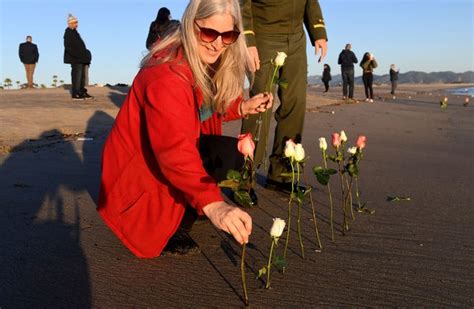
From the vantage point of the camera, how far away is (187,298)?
2.02 metres

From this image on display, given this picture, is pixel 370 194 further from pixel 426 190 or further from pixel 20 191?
pixel 20 191

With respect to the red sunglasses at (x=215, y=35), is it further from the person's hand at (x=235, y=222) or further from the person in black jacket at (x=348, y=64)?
the person in black jacket at (x=348, y=64)

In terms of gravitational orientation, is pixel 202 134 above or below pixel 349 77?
below

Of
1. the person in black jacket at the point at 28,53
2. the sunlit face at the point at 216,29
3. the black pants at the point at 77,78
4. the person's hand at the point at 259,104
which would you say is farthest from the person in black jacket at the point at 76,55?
the sunlit face at the point at 216,29

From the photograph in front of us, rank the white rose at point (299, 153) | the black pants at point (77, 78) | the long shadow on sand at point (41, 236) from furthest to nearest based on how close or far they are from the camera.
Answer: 1. the black pants at point (77, 78)
2. the white rose at point (299, 153)
3. the long shadow on sand at point (41, 236)

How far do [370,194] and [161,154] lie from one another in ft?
6.94

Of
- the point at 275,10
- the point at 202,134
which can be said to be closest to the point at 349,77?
the point at 275,10

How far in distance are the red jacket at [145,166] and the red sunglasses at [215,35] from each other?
0.48 feet

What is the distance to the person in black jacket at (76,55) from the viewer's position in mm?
11023

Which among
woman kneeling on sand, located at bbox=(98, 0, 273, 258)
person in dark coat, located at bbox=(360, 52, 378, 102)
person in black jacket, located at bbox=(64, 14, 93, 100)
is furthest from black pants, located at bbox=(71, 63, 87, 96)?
person in dark coat, located at bbox=(360, 52, 378, 102)

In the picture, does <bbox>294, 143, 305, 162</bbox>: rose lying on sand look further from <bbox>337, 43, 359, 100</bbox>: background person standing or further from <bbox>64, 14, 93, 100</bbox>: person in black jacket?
<bbox>337, 43, 359, 100</bbox>: background person standing

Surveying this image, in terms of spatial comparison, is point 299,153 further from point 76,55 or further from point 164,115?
point 76,55

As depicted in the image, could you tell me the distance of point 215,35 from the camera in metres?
2.38

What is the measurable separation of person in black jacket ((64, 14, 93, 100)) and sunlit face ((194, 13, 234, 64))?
361 inches
